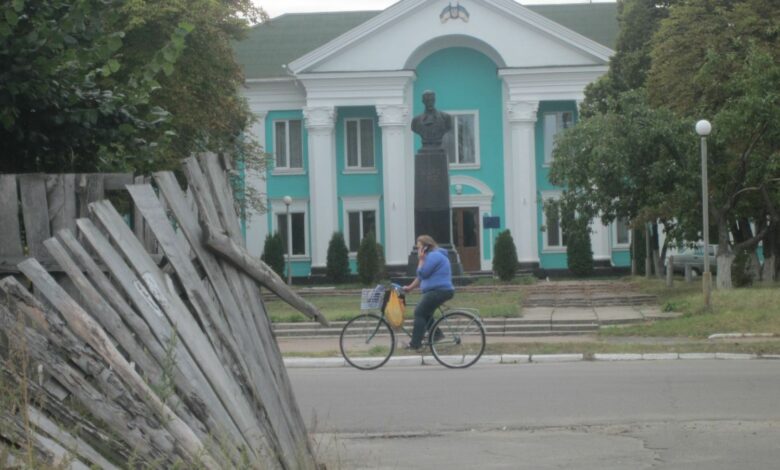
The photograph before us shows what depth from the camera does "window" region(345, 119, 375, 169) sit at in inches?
2174

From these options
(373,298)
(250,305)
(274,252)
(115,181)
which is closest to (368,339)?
(373,298)

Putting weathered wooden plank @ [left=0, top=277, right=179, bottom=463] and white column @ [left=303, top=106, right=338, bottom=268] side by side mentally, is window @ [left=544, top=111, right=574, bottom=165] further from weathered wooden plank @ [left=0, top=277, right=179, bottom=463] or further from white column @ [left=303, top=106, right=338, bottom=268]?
weathered wooden plank @ [left=0, top=277, right=179, bottom=463]

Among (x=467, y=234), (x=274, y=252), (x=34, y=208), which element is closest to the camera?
(x=34, y=208)

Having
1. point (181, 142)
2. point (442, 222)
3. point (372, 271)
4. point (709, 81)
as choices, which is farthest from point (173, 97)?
point (372, 271)

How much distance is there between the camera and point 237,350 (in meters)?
6.25

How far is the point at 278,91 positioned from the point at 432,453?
45887mm

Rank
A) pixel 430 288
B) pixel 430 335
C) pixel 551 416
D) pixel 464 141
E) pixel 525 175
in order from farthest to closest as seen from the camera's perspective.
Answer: pixel 464 141, pixel 525 175, pixel 430 335, pixel 430 288, pixel 551 416

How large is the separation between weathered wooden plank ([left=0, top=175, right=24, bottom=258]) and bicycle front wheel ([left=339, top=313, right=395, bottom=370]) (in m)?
11.3

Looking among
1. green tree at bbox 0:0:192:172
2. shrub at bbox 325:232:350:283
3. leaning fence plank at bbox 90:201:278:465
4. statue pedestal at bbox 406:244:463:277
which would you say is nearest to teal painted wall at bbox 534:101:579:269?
shrub at bbox 325:232:350:283

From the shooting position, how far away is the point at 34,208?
6348 millimetres

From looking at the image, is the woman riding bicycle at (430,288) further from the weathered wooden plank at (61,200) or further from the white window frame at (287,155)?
the white window frame at (287,155)

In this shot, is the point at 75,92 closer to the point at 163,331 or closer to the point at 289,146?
the point at 163,331

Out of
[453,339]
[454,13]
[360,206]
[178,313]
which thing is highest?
[454,13]

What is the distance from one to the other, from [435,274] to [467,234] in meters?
36.9
